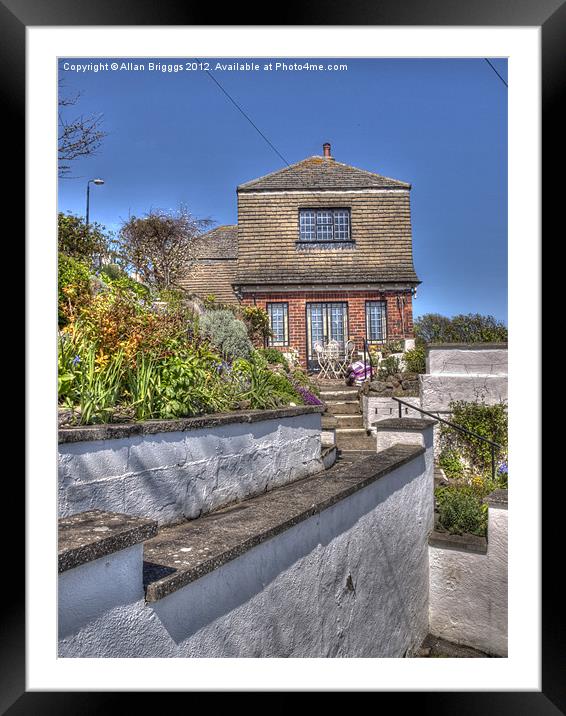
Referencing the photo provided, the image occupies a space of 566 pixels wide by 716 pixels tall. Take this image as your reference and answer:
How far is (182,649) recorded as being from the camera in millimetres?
2236

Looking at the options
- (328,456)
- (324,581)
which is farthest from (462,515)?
(324,581)

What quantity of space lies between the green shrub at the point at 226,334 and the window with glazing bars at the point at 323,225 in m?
8.94

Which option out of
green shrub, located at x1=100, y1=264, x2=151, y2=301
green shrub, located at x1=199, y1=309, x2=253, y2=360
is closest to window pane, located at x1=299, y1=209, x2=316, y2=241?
green shrub, located at x1=100, y1=264, x2=151, y2=301

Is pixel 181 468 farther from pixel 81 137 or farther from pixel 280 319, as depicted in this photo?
pixel 280 319

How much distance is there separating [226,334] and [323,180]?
10393 millimetres

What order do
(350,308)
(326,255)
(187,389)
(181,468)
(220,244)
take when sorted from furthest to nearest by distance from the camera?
(220,244)
(326,255)
(350,308)
(187,389)
(181,468)

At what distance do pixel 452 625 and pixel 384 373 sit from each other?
533cm

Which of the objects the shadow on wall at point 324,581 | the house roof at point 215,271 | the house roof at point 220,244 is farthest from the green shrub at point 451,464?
the house roof at point 220,244

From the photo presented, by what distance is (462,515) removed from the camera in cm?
592

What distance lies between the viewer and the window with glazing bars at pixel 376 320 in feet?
49.6

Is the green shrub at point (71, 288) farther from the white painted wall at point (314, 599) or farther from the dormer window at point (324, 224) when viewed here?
the dormer window at point (324, 224)

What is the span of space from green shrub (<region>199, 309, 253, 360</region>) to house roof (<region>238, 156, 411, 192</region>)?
9394mm

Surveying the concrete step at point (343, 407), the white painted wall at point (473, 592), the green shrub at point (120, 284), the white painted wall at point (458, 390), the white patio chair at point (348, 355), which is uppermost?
the green shrub at point (120, 284)
